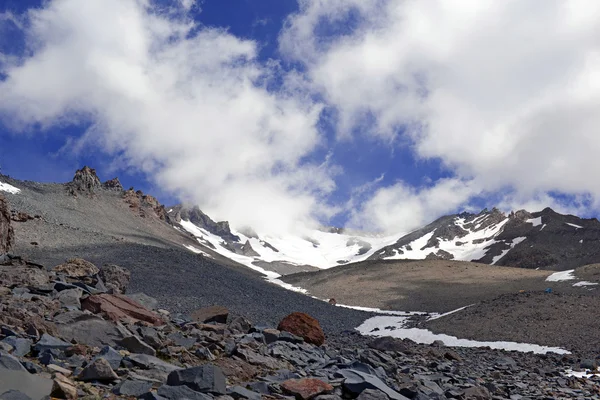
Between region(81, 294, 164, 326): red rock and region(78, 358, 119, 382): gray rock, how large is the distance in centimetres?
370

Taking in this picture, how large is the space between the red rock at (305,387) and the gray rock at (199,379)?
4.71 feet

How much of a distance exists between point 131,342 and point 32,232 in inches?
1474

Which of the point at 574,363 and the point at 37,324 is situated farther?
the point at 574,363

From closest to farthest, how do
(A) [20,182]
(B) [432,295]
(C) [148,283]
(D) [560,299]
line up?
(C) [148,283] → (D) [560,299] → (B) [432,295] → (A) [20,182]

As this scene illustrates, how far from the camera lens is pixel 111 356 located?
311 inches

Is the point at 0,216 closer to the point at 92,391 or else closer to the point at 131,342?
the point at 131,342

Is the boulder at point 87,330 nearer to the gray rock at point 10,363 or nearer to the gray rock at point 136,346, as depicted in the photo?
the gray rock at point 136,346

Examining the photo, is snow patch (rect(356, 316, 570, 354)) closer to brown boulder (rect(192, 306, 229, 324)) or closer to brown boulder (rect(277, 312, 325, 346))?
brown boulder (rect(277, 312, 325, 346))

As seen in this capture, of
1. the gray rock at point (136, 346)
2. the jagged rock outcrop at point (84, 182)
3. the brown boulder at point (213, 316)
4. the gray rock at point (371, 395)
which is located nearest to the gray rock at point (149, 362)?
the gray rock at point (136, 346)

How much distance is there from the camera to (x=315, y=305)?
43.6 metres

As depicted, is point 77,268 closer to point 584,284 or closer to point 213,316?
point 213,316

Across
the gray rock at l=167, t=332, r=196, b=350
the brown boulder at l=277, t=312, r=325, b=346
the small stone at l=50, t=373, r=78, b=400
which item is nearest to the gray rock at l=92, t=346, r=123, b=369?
the small stone at l=50, t=373, r=78, b=400

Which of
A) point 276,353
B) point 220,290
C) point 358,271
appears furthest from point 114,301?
point 358,271

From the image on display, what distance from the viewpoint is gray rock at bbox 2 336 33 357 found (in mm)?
7496
